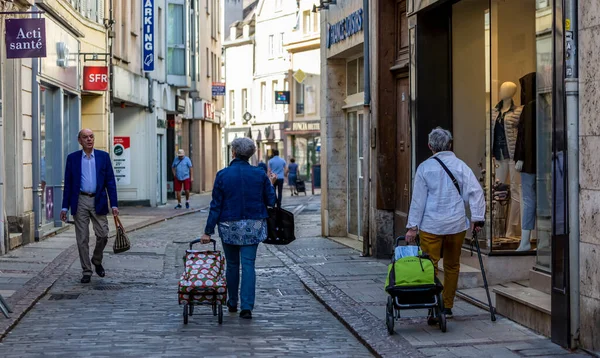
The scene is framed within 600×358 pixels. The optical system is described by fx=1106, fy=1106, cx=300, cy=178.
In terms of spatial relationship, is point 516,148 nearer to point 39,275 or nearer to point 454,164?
point 454,164

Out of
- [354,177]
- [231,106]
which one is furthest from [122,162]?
[231,106]

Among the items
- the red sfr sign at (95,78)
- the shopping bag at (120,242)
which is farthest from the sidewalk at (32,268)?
the red sfr sign at (95,78)

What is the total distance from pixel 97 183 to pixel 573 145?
667 centimetres

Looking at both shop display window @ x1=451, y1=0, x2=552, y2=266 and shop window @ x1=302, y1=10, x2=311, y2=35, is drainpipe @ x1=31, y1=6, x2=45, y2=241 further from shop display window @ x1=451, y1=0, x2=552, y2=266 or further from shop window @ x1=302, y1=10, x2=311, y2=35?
shop window @ x1=302, y1=10, x2=311, y2=35

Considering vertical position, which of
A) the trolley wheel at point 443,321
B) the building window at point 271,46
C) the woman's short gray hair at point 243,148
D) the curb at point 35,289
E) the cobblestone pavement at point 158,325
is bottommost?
the cobblestone pavement at point 158,325

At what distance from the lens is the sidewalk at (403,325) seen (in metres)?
8.39

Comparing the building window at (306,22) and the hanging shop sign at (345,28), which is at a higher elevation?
the building window at (306,22)

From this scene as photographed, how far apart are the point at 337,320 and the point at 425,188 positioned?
64.0 inches

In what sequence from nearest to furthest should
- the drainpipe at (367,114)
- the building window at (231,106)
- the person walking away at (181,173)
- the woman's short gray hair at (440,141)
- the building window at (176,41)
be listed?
the woman's short gray hair at (440,141) → the drainpipe at (367,114) → the person walking away at (181,173) → the building window at (176,41) → the building window at (231,106)

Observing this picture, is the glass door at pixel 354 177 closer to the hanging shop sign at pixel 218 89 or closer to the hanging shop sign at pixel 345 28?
the hanging shop sign at pixel 345 28

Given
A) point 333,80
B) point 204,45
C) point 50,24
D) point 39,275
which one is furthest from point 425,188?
point 204,45

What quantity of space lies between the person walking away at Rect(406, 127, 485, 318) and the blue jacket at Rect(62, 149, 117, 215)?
182 inches

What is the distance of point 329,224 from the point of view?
67.4 ft

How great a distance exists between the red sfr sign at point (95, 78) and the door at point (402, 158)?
11062 millimetres
